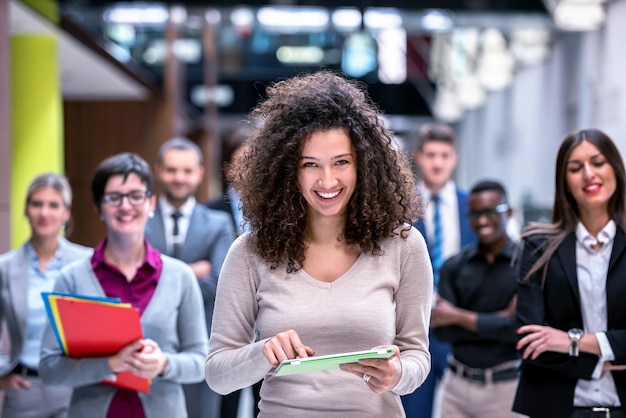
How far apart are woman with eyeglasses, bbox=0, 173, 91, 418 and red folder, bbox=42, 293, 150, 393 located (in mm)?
647

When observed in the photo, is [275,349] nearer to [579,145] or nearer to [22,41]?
[579,145]

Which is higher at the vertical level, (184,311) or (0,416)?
(184,311)

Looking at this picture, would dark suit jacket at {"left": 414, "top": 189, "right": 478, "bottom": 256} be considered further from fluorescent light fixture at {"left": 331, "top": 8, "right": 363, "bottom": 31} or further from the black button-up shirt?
fluorescent light fixture at {"left": 331, "top": 8, "right": 363, "bottom": 31}

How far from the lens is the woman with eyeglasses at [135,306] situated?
10.8 ft

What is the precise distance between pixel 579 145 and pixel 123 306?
1738 millimetres

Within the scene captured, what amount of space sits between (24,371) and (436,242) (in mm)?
2329

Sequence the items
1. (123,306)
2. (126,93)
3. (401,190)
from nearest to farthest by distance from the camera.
→ (401,190) → (123,306) → (126,93)

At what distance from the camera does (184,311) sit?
3.53 meters

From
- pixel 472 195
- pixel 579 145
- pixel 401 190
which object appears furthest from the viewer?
pixel 472 195

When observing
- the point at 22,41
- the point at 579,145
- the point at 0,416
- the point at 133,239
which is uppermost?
the point at 22,41

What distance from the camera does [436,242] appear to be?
17.3 ft

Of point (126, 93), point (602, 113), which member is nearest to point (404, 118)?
point (126, 93)

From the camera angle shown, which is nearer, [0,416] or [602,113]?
[0,416]

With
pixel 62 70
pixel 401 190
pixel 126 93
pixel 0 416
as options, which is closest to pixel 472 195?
pixel 401 190
